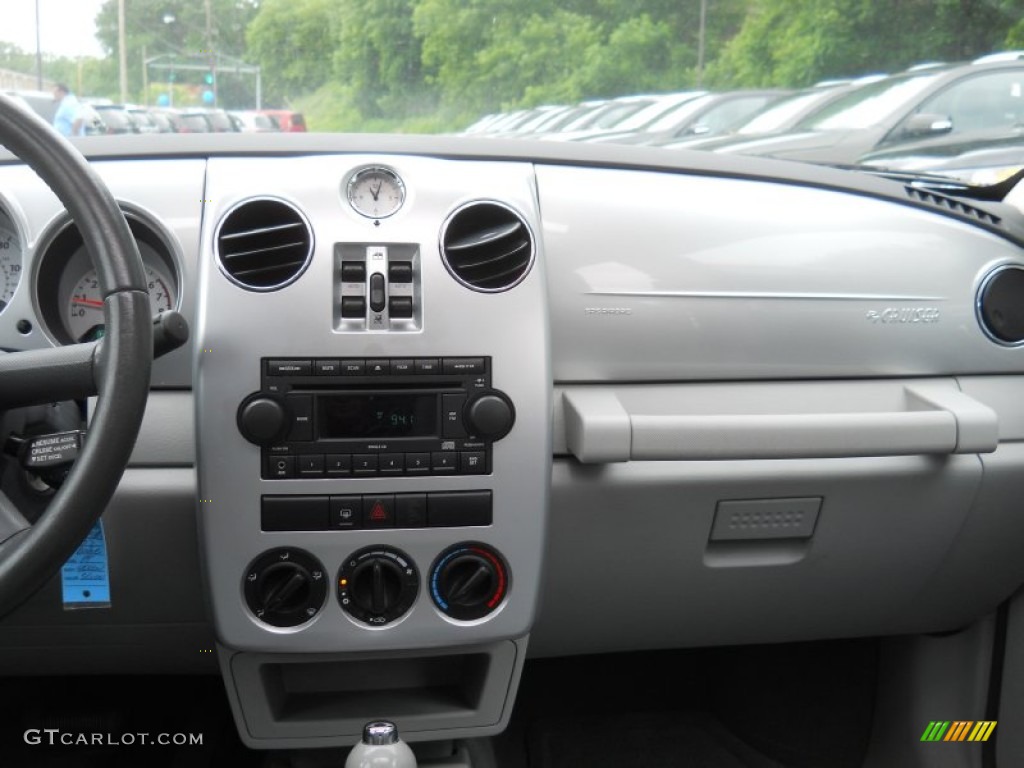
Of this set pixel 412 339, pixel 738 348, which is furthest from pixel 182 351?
pixel 738 348

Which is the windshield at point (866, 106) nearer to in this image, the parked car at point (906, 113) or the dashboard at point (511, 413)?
the parked car at point (906, 113)

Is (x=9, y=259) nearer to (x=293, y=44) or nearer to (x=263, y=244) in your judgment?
(x=263, y=244)

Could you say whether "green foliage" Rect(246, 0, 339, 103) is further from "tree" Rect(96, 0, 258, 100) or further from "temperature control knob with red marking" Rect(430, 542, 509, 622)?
"temperature control knob with red marking" Rect(430, 542, 509, 622)

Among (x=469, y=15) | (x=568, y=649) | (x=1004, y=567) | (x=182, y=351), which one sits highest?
(x=469, y=15)

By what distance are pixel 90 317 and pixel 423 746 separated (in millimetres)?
945

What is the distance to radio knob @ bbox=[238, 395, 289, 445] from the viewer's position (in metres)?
1.53

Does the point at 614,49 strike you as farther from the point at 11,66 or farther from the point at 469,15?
the point at 11,66

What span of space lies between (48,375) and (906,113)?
2.63m

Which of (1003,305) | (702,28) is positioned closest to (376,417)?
(1003,305)

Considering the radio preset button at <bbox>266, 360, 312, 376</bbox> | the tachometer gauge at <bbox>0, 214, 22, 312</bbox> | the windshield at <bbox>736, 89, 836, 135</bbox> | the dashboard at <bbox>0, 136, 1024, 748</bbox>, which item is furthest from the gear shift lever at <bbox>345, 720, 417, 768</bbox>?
the windshield at <bbox>736, 89, 836, 135</bbox>

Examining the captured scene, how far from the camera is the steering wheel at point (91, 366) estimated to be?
1212 mm

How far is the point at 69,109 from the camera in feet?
6.59

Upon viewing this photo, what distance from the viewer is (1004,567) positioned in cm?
207

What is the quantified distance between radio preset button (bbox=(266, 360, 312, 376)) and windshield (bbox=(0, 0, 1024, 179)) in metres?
0.56
